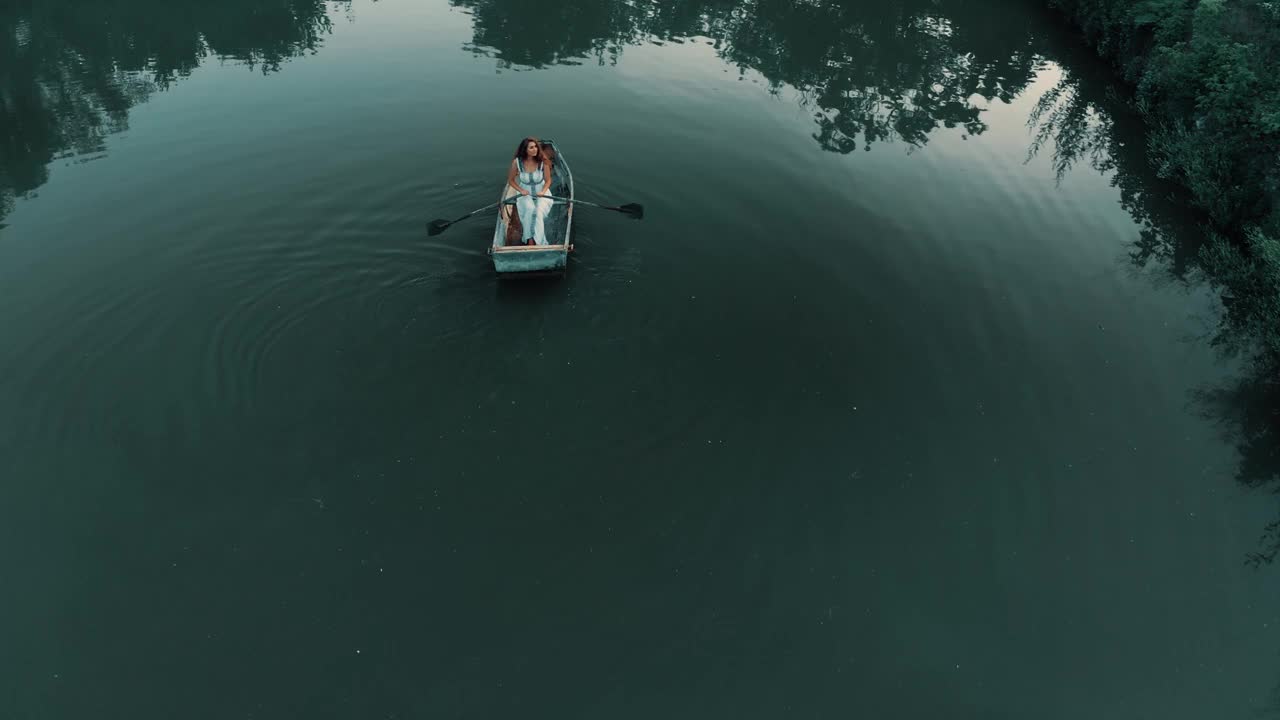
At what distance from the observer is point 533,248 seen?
1973 centimetres

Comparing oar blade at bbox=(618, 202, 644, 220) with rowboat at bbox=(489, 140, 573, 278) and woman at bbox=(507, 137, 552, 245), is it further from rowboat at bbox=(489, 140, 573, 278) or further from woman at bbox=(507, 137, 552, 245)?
woman at bbox=(507, 137, 552, 245)

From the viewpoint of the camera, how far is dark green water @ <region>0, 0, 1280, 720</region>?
12.7 meters

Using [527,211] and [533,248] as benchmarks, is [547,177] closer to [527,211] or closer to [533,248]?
[527,211]

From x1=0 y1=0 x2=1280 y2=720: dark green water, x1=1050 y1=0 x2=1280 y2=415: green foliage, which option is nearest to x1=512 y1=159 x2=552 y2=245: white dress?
x1=0 y1=0 x2=1280 y2=720: dark green water

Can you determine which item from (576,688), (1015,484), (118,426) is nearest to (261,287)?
(118,426)

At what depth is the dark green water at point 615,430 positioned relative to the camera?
500 inches

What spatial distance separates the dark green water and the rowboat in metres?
0.80

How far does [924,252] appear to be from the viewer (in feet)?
76.2

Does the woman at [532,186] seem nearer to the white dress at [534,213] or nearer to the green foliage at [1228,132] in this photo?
the white dress at [534,213]

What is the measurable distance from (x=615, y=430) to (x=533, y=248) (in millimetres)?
6411

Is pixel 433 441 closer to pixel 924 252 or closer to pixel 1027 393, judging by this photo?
pixel 1027 393

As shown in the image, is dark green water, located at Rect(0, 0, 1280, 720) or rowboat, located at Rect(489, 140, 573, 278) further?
rowboat, located at Rect(489, 140, 573, 278)

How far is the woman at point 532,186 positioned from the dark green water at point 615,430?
1.84m

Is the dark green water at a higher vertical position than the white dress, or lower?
lower
